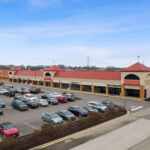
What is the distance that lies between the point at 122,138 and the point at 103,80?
30163mm

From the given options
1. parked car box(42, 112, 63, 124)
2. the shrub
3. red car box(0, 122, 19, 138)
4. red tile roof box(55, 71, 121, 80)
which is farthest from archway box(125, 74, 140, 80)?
the shrub

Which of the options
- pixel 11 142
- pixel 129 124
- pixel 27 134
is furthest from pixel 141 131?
pixel 11 142

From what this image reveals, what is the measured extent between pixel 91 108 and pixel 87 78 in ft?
77.8

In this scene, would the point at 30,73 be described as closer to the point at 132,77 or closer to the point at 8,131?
the point at 132,77

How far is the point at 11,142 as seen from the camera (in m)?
12.7

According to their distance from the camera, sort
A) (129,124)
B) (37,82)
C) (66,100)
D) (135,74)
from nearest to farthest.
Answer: (129,124) < (66,100) < (135,74) < (37,82)

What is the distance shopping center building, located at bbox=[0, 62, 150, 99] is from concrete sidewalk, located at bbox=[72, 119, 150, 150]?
2056 cm

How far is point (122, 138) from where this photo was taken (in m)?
15.3

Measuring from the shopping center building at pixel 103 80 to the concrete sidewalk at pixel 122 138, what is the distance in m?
20.6

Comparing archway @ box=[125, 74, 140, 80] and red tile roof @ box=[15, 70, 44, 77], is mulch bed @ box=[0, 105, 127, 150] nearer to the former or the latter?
archway @ box=[125, 74, 140, 80]

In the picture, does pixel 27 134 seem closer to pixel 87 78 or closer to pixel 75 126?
pixel 75 126

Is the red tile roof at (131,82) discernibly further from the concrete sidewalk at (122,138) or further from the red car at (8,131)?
the red car at (8,131)

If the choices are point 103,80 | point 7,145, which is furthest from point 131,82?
point 7,145

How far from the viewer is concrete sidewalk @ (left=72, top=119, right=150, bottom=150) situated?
13609mm
